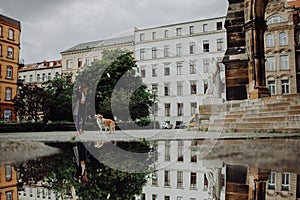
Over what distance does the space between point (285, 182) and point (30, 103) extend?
6.40m

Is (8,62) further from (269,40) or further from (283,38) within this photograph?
(283,38)

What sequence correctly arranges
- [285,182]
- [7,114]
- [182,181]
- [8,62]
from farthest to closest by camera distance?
[8,62] < [7,114] < [182,181] < [285,182]

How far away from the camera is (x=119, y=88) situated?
454 cm

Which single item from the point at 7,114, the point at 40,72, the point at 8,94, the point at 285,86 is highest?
the point at 285,86

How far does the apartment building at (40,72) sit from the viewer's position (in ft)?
25.8

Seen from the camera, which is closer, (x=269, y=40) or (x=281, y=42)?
(x=281, y=42)

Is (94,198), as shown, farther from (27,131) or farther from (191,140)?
(27,131)

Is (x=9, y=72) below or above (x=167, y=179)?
above

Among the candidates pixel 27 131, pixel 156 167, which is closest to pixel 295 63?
pixel 27 131

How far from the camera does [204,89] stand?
608cm

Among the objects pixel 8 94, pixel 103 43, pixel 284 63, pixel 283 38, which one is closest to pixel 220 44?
pixel 103 43

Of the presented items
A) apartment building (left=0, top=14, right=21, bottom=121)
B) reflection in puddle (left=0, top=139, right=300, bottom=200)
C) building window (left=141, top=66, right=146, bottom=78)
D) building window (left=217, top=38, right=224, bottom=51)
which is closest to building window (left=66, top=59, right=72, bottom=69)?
apartment building (left=0, top=14, right=21, bottom=121)

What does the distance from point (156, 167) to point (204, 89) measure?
4.26 meters

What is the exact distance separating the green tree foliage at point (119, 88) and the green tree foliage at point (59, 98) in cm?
36
